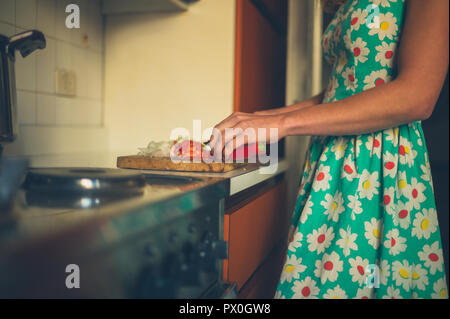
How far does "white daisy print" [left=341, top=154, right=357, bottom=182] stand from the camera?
709mm

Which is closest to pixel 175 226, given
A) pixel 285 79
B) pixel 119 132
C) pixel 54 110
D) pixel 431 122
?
pixel 54 110

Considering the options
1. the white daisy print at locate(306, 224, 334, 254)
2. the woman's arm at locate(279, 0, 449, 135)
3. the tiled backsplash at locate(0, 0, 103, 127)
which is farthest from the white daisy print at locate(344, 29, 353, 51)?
the tiled backsplash at locate(0, 0, 103, 127)

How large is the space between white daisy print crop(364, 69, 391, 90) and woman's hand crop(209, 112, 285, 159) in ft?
0.57

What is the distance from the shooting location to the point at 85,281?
34cm

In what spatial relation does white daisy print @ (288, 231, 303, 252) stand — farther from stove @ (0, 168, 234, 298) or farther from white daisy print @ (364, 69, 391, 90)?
white daisy print @ (364, 69, 391, 90)

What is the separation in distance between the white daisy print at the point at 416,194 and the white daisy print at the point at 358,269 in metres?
0.12

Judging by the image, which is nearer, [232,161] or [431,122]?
[232,161]

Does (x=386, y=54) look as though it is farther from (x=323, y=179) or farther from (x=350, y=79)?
(x=323, y=179)

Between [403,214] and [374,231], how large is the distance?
0.17 feet

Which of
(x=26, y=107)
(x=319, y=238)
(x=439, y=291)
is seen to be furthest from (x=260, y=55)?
(x=439, y=291)

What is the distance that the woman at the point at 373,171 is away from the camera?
619 millimetres

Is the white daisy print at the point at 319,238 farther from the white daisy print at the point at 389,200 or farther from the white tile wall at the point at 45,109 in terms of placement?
the white tile wall at the point at 45,109

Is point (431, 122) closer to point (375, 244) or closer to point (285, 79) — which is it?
point (285, 79)
